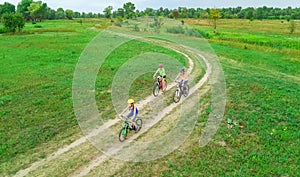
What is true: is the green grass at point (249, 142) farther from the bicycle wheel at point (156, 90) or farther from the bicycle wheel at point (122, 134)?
the bicycle wheel at point (156, 90)

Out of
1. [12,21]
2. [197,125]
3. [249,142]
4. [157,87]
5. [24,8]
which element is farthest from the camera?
[24,8]

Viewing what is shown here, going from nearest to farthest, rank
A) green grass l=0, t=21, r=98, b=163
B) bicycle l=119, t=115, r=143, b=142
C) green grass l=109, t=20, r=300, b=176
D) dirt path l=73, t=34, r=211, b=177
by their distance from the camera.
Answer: dirt path l=73, t=34, r=211, b=177
green grass l=109, t=20, r=300, b=176
bicycle l=119, t=115, r=143, b=142
green grass l=0, t=21, r=98, b=163

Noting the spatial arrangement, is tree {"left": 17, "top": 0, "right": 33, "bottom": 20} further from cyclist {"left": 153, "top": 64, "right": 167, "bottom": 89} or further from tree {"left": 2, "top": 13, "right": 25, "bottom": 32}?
cyclist {"left": 153, "top": 64, "right": 167, "bottom": 89}

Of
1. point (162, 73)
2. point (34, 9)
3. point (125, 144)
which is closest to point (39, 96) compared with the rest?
point (162, 73)

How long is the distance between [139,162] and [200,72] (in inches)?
585

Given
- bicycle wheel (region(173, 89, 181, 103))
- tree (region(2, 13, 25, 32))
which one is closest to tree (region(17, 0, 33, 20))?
tree (region(2, 13, 25, 32))

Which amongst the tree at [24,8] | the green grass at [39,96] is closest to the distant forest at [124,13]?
the tree at [24,8]

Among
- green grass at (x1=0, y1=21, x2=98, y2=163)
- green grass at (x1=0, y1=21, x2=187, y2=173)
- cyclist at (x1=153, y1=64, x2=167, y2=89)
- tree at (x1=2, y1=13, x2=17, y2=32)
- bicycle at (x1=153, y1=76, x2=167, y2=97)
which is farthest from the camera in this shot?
tree at (x1=2, y1=13, x2=17, y2=32)

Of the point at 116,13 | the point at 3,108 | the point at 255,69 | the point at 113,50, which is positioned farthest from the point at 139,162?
the point at 116,13

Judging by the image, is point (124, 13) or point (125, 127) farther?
point (124, 13)

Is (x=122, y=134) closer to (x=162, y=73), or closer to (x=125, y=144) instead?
(x=125, y=144)

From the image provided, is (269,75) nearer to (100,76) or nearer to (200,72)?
(200,72)

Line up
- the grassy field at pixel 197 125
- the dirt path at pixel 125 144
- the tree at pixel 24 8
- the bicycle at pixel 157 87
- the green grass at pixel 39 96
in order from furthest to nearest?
the tree at pixel 24 8 → the bicycle at pixel 157 87 → the green grass at pixel 39 96 → the grassy field at pixel 197 125 → the dirt path at pixel 125 144

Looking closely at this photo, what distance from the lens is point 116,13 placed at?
122750 mm
